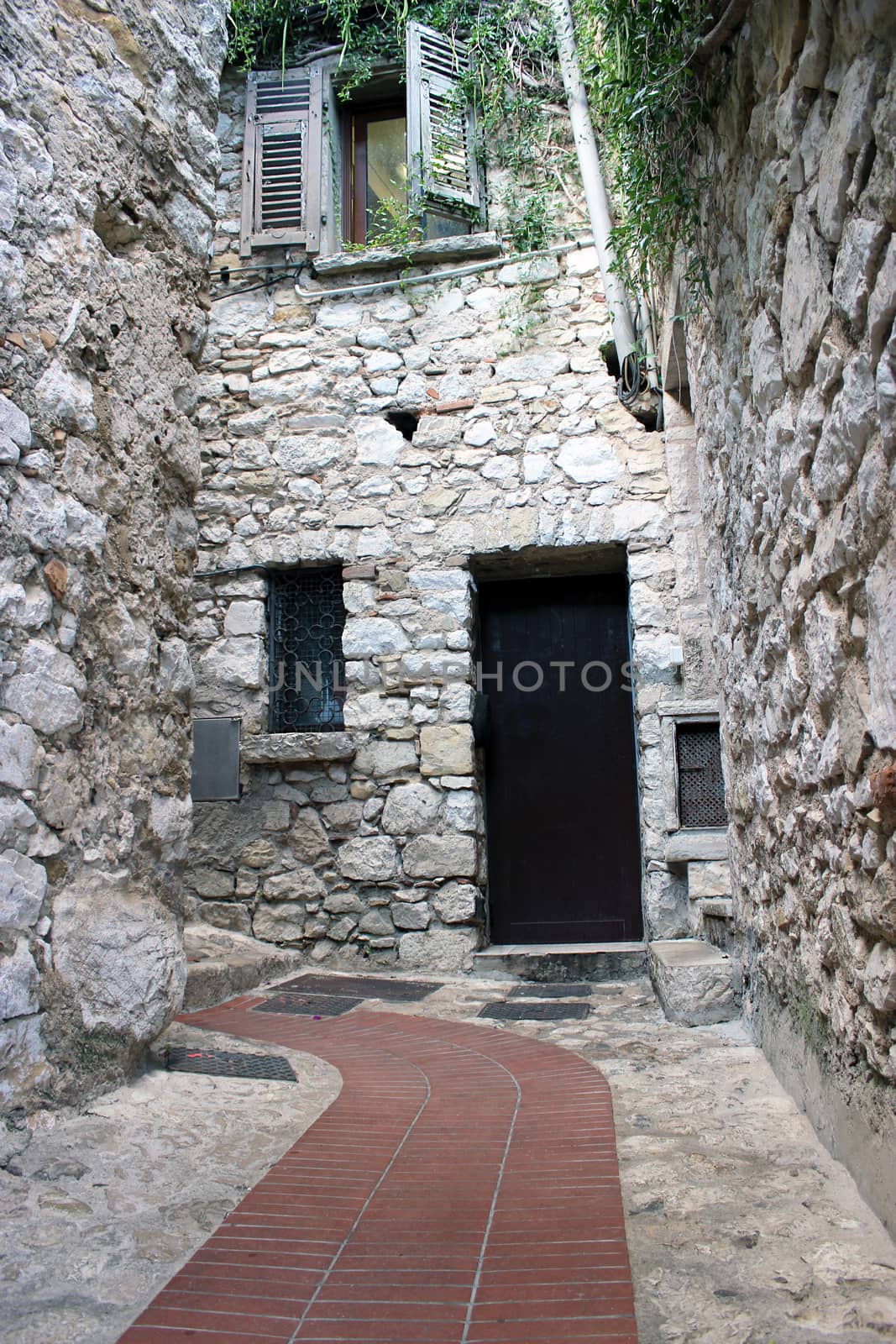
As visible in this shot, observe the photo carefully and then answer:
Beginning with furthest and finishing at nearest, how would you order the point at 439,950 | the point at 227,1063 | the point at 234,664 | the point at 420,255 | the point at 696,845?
the point at 420,255, the point at 234,664, the point at 439,950, the point at 696,845, the point at 227,1063

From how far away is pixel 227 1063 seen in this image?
2.74 metres

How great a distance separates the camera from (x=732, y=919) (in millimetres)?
3521

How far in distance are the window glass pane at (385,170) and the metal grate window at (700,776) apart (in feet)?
12.0

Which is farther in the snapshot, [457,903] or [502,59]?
[502,59]

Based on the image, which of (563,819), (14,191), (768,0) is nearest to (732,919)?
(563,819)

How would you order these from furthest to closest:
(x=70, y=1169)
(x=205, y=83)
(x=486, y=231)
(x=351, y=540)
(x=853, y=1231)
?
(x=486, y=231), (x=351, y=540), (x=205, y=83), (x=70, y=1169), (x=853, y=1231)

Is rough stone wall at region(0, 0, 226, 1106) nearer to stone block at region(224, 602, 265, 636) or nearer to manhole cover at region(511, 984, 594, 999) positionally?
manhole cover at region(511, 984, 594, 999)

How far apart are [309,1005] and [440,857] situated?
1.21m

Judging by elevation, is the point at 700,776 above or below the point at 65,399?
below

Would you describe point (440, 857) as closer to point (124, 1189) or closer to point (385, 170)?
point (124, 1189)

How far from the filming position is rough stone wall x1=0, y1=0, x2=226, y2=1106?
216cm

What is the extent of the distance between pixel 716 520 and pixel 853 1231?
7.45 feet

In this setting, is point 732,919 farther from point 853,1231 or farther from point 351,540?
point 351,540

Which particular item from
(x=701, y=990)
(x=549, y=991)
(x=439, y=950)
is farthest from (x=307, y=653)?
(x=701, y=990)
